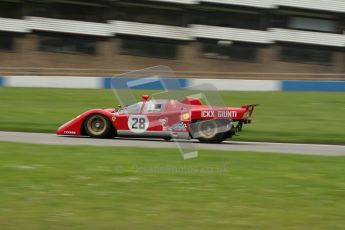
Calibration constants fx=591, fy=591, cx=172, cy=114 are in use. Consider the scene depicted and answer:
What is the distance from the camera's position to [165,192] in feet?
22.4

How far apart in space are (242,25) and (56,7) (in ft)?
43.3

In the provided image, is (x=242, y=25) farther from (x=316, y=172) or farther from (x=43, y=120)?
(x=316, y=172)

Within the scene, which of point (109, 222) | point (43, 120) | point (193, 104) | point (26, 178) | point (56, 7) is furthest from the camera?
point (56, 7)

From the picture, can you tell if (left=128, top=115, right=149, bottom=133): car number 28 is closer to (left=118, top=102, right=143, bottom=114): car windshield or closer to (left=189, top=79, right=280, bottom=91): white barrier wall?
(left=118, top=102, right=143, bottom=114): car windshield

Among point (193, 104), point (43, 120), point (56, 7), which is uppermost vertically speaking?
point (56, 7)

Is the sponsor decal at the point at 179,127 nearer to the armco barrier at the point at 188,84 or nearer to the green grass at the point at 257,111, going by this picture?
the green grass at the point at 257,111

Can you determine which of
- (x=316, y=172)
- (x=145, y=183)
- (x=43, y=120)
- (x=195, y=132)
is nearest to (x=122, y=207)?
(x=145, y=183)

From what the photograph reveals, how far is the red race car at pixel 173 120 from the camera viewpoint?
1282cm

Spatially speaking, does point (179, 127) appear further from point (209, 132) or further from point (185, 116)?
point (209, 132)

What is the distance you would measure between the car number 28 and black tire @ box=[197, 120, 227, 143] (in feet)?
3.92

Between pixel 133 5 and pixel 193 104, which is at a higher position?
pixel 133 5

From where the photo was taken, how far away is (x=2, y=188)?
22.3 feet

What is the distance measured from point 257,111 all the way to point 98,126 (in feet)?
28.5

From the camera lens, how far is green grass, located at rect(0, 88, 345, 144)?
1569cm
